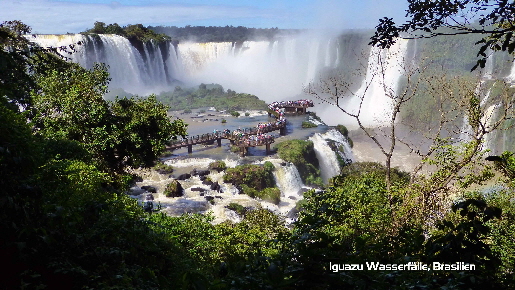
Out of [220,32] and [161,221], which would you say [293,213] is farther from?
[220,32]

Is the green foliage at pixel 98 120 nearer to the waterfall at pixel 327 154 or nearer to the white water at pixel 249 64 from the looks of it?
Result: the waterfall at pixel 327 154

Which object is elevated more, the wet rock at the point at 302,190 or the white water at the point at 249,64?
the white water at the point at 249,64

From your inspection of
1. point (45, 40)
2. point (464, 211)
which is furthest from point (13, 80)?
point (45, 40)

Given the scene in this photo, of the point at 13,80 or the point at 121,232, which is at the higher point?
the point at 13,80

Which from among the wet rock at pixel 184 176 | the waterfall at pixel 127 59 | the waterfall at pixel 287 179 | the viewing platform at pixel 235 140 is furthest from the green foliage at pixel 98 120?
the waterfall at pixel 127 59

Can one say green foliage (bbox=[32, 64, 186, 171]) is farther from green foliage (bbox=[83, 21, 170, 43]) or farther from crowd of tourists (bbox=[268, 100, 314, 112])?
green foliage (bbox=[83, 21, 170, 43])

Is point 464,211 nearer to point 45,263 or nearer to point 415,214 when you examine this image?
point 45,263

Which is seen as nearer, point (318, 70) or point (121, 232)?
point (121, 232)
